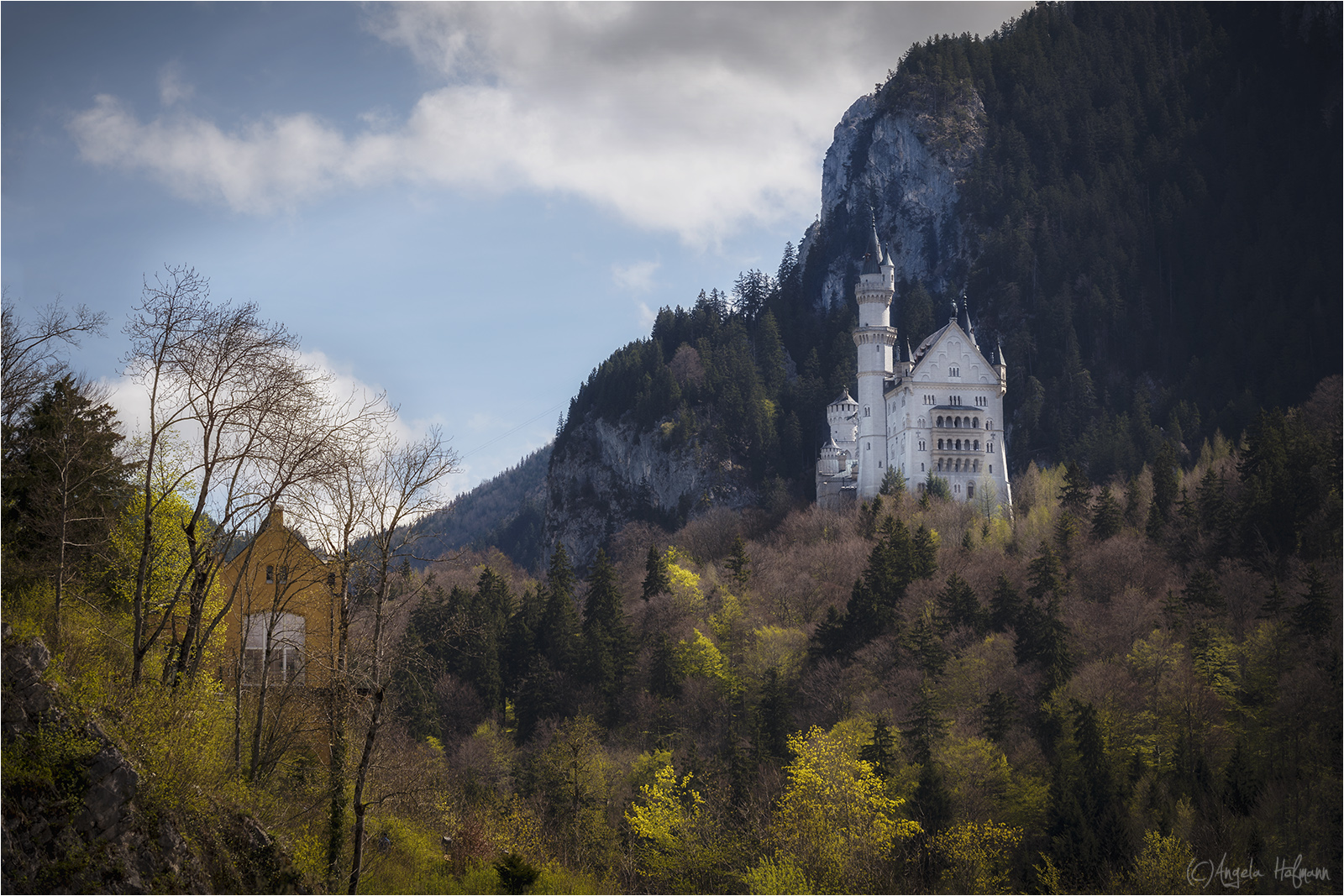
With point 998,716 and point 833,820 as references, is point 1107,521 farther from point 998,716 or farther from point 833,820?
point 833,820

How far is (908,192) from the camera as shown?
188 meters

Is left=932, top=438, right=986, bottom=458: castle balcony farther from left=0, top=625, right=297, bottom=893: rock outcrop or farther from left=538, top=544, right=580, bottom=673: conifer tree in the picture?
left=0, top=625, right=297, bottom=893: rock outcrop

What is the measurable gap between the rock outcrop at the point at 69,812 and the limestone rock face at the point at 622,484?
440 ft

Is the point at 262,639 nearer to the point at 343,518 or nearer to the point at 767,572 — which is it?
the point at 343,518

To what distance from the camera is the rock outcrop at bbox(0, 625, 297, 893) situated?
19.6 meters

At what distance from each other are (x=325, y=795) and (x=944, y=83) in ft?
627

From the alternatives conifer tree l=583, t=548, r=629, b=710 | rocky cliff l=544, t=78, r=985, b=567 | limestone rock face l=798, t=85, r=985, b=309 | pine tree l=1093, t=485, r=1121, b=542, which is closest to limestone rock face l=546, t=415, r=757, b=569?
rocky cliff l=544, t=78, r=985, b=567

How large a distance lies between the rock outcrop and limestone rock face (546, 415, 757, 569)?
134 m

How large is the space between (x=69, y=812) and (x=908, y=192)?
181m

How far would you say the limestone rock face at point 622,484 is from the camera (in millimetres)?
158125

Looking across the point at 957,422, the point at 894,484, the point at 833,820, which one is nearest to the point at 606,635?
the point at 833,820

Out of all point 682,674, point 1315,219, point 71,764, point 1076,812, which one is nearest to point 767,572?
point 682,674

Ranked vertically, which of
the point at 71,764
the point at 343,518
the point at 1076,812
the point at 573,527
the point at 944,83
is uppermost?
the point at 944,83

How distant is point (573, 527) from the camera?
170m
